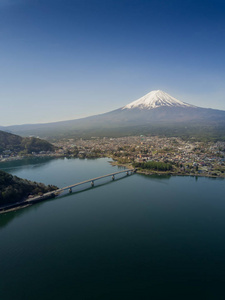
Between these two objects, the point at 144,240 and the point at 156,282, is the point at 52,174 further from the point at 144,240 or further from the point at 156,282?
the point at 156,282

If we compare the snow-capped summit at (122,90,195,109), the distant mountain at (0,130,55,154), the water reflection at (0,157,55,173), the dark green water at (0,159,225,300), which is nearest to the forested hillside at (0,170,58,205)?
the dark green water at (0,159,225,300)

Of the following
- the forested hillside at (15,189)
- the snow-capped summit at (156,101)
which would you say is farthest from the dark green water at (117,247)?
the snow-capped summit at (156,101)

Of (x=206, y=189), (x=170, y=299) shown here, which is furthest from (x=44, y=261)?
(x=206, y=189)

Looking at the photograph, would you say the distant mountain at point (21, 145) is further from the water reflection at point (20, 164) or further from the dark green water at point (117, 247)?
the dark green water at point (117, 247)

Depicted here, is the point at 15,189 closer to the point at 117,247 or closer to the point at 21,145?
the point at 117,247

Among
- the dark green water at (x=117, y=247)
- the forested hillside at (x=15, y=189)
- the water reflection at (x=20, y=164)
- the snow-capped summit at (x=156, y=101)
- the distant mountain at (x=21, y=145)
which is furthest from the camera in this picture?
the snow-capped summit at (x=156, y=101)

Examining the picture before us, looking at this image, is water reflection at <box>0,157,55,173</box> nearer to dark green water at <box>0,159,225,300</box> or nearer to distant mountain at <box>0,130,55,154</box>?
distant mountain at <box>0,130,55,154</box>

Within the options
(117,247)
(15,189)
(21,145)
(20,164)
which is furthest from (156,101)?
(117,247)
